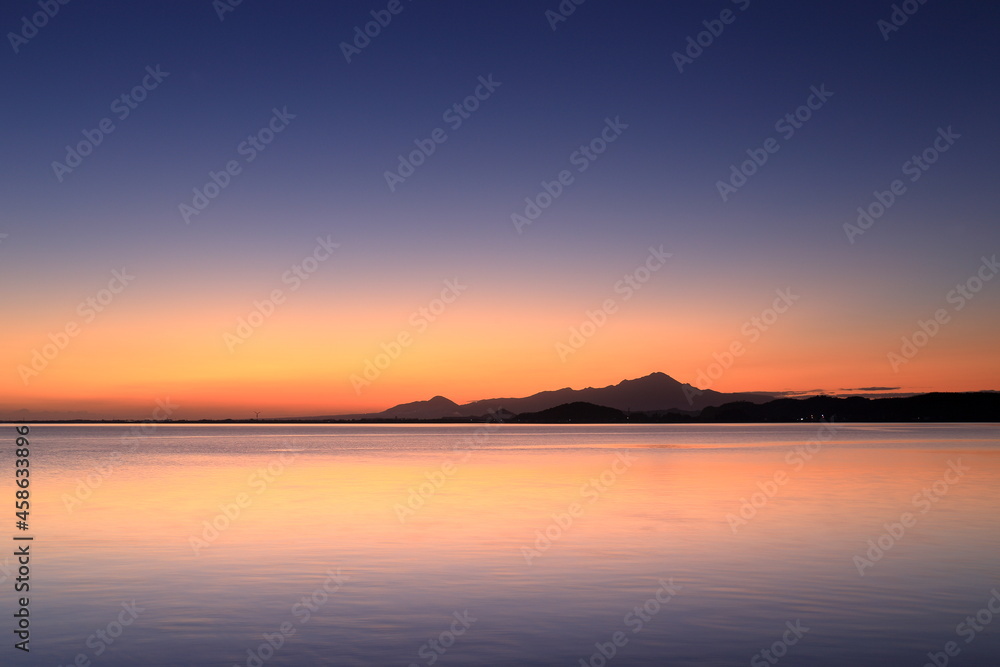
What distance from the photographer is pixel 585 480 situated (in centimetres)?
5125

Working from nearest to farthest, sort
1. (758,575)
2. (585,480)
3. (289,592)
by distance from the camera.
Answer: (289,592) < (758,575) < (585,480)

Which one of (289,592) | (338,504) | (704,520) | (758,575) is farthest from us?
(338,504)

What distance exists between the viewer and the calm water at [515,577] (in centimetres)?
1438

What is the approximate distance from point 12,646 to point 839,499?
33150 millimetres

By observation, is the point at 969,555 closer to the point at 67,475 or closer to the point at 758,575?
the point at 758,575

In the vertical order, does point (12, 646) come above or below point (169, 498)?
below

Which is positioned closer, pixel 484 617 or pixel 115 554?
pixel 484 617

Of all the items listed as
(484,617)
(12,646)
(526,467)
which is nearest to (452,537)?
(484,617)

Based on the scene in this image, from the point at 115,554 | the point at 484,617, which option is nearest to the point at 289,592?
the point at 484,617

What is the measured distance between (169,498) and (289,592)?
24.4 metres

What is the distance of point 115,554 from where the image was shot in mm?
23906

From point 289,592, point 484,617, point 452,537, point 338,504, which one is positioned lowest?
point 484,617

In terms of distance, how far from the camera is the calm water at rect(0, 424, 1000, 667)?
47.2 feet

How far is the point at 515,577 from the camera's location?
20.5 m
